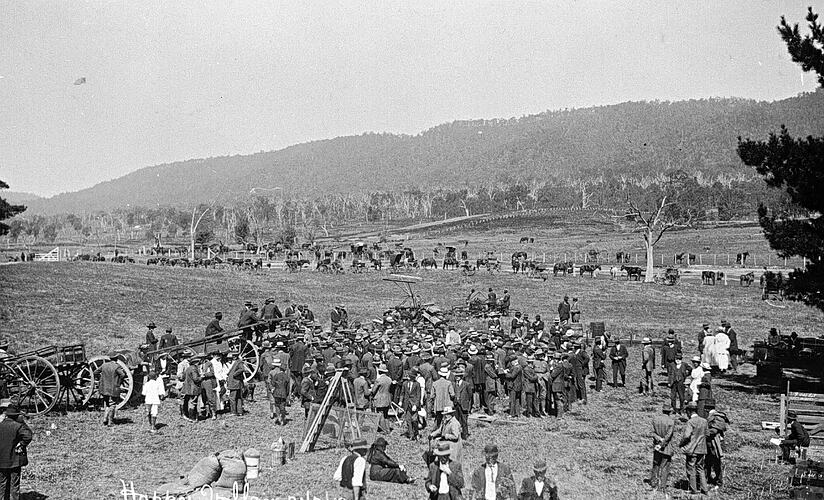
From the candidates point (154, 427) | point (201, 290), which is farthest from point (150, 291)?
point (154, 427)

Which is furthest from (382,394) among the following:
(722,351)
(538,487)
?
(722,351)

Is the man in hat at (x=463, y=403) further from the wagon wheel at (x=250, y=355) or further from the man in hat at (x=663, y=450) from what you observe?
the wagon wheel at (x=250, y=355)

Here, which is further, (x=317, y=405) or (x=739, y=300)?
(x=739, y=300)

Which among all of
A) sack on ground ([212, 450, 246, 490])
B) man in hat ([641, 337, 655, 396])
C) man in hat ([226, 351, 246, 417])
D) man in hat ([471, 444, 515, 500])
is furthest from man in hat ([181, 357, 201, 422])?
man in hat ([641, 337, 655, 396])

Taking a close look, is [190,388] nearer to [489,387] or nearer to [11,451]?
[11,451]

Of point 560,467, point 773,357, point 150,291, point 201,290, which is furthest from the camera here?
point 201,290

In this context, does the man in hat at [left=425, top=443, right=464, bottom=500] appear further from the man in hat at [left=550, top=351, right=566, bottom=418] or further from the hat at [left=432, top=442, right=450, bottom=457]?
the man in hat at [left=550, top=351, right=566, bottom=418]

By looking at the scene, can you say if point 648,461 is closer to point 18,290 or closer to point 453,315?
point 453,315
